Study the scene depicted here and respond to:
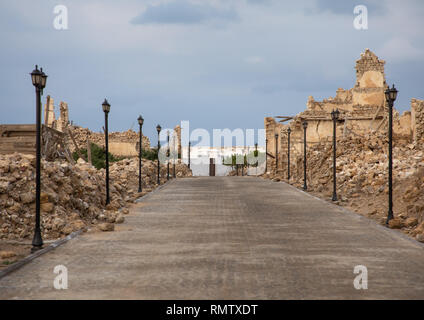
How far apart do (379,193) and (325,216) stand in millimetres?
4384

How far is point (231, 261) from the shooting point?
909 centimetres

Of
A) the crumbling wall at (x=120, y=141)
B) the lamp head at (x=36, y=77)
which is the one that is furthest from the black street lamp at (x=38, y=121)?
the crumbling wall at (x=120, y=141)

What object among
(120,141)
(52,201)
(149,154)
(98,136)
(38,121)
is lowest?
(52,201)

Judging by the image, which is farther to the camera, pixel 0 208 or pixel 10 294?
pixel 0 208

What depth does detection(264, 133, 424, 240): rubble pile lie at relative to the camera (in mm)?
15220

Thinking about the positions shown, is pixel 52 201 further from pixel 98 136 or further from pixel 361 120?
pixel 98 136

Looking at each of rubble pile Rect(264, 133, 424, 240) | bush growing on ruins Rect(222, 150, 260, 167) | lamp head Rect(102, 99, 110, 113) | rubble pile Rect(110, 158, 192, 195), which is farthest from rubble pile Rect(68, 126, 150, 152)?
lamp head Rect(102, 99, 110, 113)

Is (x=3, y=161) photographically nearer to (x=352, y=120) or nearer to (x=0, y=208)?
(x=0, y=208)

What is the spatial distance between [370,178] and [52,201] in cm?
1445

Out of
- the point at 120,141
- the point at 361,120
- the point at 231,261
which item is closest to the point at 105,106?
the point at 231,261

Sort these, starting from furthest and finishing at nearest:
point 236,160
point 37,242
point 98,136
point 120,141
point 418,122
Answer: point 236,160 < point 98,136 < point 120,141 < point 418,122 < point 37,242

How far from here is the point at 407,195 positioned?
16.6 meters

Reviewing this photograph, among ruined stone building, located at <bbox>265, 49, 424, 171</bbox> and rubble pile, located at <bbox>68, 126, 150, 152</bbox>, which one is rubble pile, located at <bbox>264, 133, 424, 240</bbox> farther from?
rubble pile, located at <bbox>68, 126, 150, 152</bbox>
